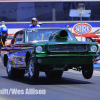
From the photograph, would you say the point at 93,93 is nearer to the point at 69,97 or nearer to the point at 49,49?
the point at 69,97

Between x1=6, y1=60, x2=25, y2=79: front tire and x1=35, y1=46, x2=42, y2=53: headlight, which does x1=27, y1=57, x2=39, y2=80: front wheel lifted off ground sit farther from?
x1=6, y1=60, x2=25, y2=79: front tire

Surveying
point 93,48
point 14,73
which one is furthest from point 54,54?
point 14,73

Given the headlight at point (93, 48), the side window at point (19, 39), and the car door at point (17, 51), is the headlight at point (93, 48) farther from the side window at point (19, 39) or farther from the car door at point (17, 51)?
the side window at point (19, 39)

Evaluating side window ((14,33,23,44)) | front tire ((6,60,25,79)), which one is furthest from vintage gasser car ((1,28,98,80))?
front tire ((6,60,25,79))

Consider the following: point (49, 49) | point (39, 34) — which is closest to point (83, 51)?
point (49, 49)

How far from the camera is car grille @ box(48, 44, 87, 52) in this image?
9430 millimetres

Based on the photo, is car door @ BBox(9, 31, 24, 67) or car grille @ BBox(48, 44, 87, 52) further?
car door @ BBox(9, 31, 24, 67)

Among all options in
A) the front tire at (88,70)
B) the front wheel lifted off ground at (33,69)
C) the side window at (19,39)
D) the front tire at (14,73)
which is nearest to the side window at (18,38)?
the side window at (19,39)

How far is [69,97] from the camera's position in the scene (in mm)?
7375

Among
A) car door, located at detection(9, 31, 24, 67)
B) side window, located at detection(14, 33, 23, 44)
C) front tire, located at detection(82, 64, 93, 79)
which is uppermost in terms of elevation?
side window, located at detection(14, 33, 23, 44)

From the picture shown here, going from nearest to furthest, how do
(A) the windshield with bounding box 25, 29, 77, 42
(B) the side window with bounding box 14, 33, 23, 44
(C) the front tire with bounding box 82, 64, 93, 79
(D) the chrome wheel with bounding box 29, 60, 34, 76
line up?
(D) the chrome wheel with bounding box 29, 60, 34, 76 < (C) the front tire with bounding box 82, 64, 93, 79 < (A) the windshield with bounding box 25, 29, 77, 42 < (B) the side window with bounding box 14, 33, 23, 44

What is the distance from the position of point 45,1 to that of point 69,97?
3510 cm

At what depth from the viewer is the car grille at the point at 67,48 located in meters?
9.43

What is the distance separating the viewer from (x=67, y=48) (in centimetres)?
950
